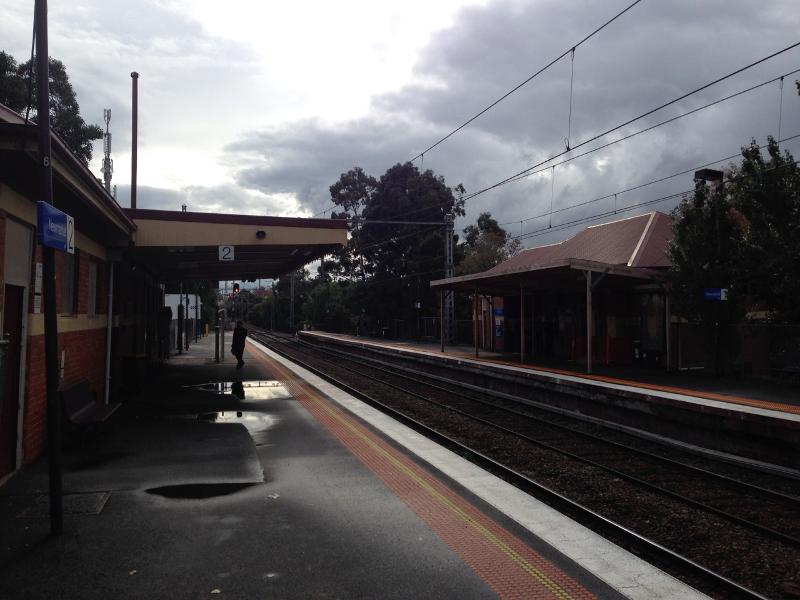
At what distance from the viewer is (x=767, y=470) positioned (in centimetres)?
916

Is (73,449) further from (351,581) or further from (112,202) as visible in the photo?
(351,581)

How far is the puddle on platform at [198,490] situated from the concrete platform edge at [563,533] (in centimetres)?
248

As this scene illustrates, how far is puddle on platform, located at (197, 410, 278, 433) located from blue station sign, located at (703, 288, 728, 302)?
11.8m

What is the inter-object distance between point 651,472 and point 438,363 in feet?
52.4

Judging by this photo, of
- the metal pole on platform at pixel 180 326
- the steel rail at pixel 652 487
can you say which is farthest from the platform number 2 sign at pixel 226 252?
the metal pole on platform at pixel 180 326

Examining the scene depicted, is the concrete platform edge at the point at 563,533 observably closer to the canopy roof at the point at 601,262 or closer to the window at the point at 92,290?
the window at the point at 92,290

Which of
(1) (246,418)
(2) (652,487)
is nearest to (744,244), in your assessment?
(2) (652,487)

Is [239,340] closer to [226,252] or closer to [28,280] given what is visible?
[226,252]

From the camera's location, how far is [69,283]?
9.92 metres

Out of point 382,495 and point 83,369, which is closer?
point 382,495

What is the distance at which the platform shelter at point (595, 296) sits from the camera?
18.5 meters

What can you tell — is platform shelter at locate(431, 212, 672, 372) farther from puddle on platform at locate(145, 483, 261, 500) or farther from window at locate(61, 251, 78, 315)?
puddle on platform at locate(145, 483, 261, 500)

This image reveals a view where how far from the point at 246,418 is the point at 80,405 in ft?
9.20

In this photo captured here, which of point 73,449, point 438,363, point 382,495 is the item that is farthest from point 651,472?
point 438,363
